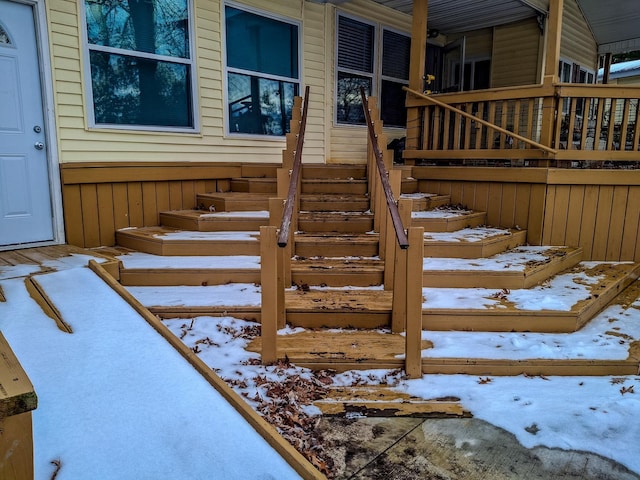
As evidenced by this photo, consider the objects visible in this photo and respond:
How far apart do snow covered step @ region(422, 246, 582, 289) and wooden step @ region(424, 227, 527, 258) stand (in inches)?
2.9

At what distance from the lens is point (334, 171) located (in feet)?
19.4

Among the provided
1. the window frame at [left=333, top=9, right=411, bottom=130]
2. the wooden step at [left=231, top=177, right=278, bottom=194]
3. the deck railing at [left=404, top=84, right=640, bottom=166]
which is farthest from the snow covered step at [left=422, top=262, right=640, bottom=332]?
the window frame at [left=333, top=9, right=411, bottom=130]

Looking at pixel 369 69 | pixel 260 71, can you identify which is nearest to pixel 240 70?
pixel 260 71

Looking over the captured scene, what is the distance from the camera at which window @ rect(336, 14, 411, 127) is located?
730 cm

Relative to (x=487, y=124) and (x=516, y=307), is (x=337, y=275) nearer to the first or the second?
(x=516, y=307)

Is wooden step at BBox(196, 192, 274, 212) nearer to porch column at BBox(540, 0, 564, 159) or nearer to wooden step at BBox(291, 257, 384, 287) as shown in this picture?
wooden step at BBox(291, 257, 384, 287)

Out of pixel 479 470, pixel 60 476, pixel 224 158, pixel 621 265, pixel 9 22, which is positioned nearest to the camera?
pixel 60 476

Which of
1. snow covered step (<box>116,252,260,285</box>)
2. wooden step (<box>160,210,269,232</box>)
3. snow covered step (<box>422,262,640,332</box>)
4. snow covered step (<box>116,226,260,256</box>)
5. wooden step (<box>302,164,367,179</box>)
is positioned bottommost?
snow covered step (<box>422,262,640,332</box>)

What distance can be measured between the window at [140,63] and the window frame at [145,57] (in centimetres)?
1

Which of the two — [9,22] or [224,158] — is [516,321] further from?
[9,22]

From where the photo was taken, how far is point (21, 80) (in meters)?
4.24

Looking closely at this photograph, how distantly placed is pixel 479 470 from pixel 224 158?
4.80 meters

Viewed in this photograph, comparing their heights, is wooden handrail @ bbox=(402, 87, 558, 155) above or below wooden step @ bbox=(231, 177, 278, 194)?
above

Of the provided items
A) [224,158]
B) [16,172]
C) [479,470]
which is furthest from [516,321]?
[16,172]
